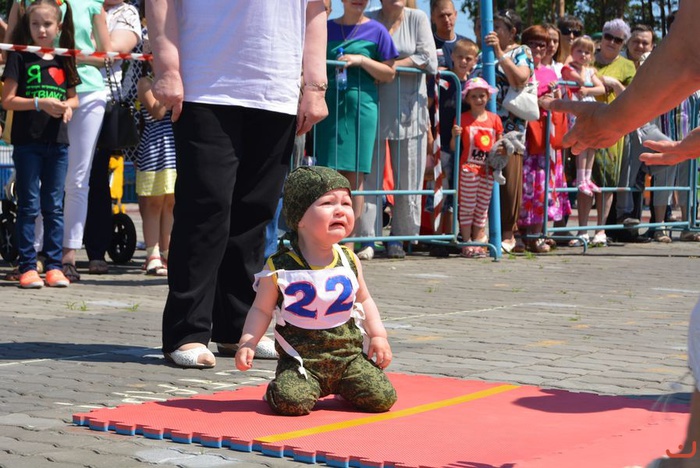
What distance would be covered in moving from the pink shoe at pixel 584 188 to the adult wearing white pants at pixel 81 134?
19.2 feet

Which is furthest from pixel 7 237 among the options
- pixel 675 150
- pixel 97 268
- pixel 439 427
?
pixel 675 150

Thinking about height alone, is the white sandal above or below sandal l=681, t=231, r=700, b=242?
below

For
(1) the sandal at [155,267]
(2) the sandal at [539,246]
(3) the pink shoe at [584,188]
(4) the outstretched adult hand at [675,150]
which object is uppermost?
(4) the outstretched adult hand at [675,150]

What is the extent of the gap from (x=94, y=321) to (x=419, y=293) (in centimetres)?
259

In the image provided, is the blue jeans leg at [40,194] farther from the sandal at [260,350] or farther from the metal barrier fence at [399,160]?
the sandal at [260,350]

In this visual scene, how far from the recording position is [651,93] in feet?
9.37

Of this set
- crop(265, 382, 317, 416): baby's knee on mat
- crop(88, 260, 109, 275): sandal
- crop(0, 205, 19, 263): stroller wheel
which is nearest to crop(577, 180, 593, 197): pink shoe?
crop(88, 260, 109, 275): sandal

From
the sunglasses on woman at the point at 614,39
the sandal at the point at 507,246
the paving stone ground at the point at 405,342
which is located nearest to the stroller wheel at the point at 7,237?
the paving stone ground at the point at 405,342

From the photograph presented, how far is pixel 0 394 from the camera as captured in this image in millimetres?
5289

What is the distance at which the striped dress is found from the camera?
10398mm

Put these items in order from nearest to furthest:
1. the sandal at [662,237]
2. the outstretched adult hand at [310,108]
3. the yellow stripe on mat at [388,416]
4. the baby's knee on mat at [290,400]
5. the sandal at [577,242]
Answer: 1. the yellow stripe on mat at [388,416]
2. the baby's knee on mat at [290,400]
3. the outstretched adult hand at [310,108]
4. the sandal at [577,242]
5. the sandal at [662,237]

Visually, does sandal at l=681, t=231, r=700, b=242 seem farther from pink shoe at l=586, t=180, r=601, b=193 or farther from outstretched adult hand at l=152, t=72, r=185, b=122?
outstretched adult hand at l=152, t=72, r=185, b=122

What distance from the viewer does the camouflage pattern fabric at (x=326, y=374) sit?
476 cm

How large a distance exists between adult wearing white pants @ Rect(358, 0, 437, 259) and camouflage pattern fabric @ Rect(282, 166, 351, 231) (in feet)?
21.8
